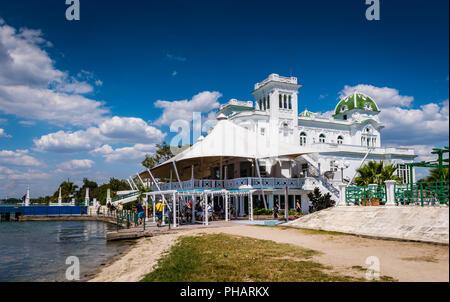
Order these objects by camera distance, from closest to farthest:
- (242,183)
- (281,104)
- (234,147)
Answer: (242,183)
(234,147)
(281,104)

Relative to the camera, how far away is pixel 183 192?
1969 centimetres

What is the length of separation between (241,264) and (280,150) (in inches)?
693

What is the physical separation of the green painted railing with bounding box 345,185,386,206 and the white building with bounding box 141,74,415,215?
2.85 m

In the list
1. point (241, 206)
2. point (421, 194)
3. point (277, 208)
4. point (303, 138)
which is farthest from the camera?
point (303, 138)

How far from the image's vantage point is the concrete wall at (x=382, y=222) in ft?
29.6

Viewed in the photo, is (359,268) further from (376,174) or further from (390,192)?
(376,174)

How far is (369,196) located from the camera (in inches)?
659

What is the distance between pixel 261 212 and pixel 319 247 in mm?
13282

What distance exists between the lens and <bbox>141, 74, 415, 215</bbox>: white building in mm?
24625

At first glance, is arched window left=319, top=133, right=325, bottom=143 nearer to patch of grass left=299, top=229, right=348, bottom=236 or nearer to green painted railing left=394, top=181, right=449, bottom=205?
green painted railing left=394, top=181, right=449, bottom=205

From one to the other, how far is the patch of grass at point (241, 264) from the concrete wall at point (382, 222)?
271 cm

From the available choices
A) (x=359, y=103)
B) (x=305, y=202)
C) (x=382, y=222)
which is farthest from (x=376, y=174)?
(x=359, y=103)
